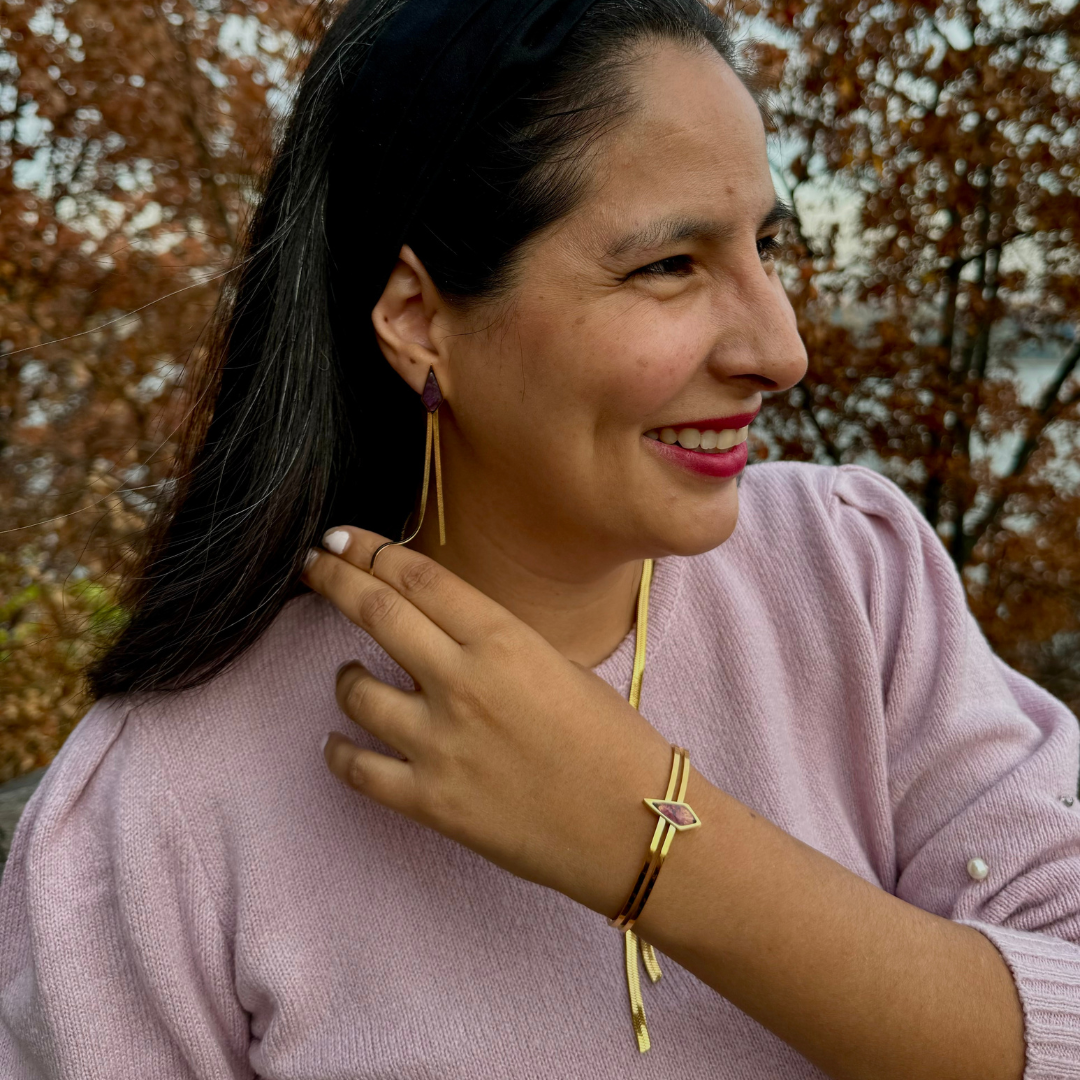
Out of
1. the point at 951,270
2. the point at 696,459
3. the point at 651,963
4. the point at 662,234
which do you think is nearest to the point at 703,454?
the point at 696,459

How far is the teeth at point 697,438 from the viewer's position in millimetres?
1444

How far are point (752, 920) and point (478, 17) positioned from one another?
48.6 inches

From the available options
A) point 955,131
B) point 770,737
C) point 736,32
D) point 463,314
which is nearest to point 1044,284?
point 955,131

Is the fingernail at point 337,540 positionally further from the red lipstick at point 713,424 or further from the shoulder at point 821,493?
the shoulder at point 821,493

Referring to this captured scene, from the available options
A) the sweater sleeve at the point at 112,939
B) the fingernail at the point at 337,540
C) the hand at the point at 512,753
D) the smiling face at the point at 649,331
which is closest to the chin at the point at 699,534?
the smiling face at the point at 649,331

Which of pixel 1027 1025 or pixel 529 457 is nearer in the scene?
pixel 1027 1025

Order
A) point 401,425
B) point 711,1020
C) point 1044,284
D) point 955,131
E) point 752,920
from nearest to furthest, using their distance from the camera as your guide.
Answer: point 752,920
point 711,1020
point 401,425
point 955,131
point 1044,284

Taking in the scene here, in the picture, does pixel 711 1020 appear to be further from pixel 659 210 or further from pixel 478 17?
pixel 478 17

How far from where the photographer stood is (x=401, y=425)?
173cm

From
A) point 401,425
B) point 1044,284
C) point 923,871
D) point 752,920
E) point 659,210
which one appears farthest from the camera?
point 1044,284

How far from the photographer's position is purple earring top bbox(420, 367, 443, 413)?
1.55 m

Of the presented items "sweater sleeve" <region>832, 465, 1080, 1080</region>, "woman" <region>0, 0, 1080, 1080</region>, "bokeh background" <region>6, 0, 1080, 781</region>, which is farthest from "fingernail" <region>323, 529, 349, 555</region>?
"bokeh background" <region>6, 0, 1080, 781</region>

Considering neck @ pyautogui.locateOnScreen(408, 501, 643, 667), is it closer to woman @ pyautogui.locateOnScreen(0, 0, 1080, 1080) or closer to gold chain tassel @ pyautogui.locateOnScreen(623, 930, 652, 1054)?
woman @ pyautogui.locateOnScreen(0, 0, 1080, 1080)

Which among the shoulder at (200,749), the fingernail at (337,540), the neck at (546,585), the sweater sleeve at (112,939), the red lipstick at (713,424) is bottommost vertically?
the sweater sleeve at (112,939)
